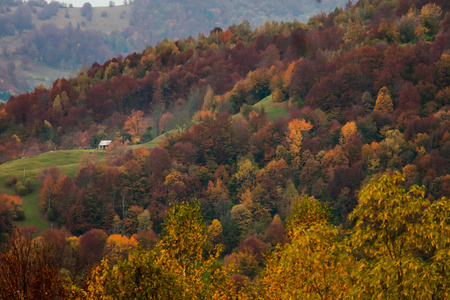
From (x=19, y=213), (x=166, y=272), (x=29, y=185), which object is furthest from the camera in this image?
(x=29, y=185)

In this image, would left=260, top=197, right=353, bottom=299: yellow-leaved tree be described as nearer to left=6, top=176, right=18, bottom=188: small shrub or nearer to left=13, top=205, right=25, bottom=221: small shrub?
left=13, top=205, right=25, bottom=221: small shrub

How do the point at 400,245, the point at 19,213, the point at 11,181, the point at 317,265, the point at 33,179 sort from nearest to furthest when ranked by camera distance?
the point at 400,245 < the point at 317,265 < the point at 19,213 < the point at 11,181 < the point at 33,179

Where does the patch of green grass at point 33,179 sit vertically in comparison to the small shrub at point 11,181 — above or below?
below

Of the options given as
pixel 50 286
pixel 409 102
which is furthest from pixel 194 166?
pixel 50 286

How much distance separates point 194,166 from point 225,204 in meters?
22.6

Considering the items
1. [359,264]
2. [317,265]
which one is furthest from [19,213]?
[359,264]

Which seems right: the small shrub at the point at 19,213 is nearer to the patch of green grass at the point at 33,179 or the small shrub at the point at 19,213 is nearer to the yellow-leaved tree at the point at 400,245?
the patch of green grass at the point at 33,179

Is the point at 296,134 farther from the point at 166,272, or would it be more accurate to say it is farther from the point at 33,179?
the point at 166,272

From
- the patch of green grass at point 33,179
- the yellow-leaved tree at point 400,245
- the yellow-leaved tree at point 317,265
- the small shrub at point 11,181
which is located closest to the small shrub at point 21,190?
the patch of green grass at point 33,179

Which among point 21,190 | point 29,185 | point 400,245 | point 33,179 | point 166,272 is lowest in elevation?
point 21,190

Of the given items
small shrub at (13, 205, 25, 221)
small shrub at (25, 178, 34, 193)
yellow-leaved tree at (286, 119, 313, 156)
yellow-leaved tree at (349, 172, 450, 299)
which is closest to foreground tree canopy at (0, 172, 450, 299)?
yellow-leaved tree at (349, 172, 450, 299)

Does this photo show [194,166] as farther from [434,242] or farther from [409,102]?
[434,242]

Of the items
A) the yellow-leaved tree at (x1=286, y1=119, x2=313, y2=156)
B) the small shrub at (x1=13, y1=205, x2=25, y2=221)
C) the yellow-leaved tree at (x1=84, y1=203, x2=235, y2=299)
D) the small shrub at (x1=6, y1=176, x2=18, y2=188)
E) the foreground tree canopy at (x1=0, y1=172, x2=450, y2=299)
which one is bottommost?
the small shrub at (x1=13, y1=205, x2=25, y2=221)

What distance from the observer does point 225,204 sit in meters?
173
